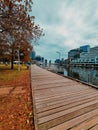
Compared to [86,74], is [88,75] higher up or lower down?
higher up

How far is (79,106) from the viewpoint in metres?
4.48

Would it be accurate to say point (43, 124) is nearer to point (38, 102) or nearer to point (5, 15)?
point (38, 102)

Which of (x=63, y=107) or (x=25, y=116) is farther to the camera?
(x=63, y=107)

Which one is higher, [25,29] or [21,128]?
[25,29]

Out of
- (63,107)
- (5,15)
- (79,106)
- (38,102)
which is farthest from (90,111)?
(5,15)

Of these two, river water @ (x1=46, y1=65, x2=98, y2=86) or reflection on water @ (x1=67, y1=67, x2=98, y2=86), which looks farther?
river water @ (x1=46, y1=65, x2=98, y2=86)

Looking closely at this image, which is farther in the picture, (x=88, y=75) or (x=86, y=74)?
(x=86, y=74)

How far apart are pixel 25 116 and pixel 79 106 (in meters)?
1.92

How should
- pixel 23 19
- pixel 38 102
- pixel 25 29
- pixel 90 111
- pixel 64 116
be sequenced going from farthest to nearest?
pixel 25 29 → pixel 23 19 → pixel 38 102 → pixel 90 111 → pixel 64 116

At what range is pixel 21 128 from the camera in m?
3.25

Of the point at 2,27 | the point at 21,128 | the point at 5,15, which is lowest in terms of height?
the point at 21,128

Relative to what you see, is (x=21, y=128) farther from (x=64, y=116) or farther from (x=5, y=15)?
(x=5, y=15)

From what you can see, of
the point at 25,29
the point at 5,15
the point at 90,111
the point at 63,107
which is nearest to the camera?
the point at 90,111

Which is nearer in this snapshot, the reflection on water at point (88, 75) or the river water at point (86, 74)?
the reflection on water at point (88, 75)
